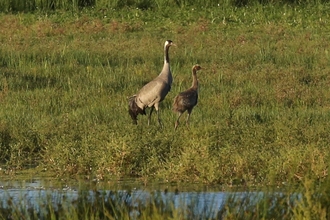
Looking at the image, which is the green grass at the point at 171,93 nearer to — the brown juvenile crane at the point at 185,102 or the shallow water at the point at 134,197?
the brown juvenile crane at the point at 185,102

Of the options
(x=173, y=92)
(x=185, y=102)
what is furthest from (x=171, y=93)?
(x=185, y=102)

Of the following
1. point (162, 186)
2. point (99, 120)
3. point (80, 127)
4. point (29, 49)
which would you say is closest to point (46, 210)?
point (162, 186)

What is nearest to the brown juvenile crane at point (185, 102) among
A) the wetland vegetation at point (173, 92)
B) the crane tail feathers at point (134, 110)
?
the wetland vegetation at point (173, 92)

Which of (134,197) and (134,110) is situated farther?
(134,110)

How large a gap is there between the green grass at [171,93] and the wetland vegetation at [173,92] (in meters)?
0.02

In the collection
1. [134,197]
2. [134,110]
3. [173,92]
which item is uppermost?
[134,197]

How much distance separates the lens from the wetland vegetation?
8869 mm

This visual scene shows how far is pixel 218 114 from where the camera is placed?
478 inches

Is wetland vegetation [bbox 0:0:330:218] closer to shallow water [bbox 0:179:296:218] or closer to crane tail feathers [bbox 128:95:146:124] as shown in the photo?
crane tail feathers [bbox 128:95:146:124]

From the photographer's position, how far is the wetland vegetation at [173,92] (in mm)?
8869

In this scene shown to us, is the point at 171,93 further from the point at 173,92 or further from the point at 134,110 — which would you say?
the point at 134,110

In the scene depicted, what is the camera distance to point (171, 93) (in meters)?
13.8

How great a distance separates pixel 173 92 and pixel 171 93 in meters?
0.06

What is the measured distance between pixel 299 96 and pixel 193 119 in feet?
6.02
